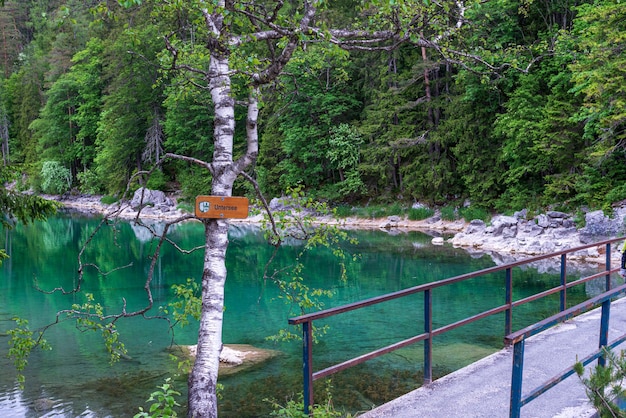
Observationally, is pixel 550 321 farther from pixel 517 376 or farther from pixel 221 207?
pixel 221 207

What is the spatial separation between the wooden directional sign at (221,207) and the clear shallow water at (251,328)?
1.32 meters

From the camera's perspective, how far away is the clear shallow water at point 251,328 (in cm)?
866

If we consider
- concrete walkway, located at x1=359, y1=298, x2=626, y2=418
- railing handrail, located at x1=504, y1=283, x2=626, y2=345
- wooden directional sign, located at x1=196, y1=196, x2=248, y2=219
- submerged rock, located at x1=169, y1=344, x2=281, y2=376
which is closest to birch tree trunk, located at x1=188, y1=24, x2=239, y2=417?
wooden directional sign, located at x1=196, y1=196, x2=248, y2=219

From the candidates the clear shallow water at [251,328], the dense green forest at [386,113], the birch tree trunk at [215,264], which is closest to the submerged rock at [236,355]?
the clear shallow water at [251,328]

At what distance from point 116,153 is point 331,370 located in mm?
51507

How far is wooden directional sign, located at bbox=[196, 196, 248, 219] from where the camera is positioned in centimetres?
558

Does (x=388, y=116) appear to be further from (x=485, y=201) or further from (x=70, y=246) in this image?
(x=70, y=246)

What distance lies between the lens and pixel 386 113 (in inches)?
1405

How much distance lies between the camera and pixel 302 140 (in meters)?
40.1

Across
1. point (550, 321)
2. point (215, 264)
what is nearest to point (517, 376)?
point (550, 321)

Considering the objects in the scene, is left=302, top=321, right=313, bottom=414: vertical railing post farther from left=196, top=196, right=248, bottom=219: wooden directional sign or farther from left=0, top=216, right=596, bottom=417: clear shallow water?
left=0, top=216, right=596, bottom=417: clear shallow water

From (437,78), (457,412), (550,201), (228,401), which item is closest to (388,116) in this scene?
(437,78)

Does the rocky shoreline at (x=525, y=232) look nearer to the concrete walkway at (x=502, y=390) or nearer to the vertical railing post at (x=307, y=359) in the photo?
the concrete walkway at (x=502, y=390)

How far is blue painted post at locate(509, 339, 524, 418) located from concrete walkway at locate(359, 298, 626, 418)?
2.07 feet
